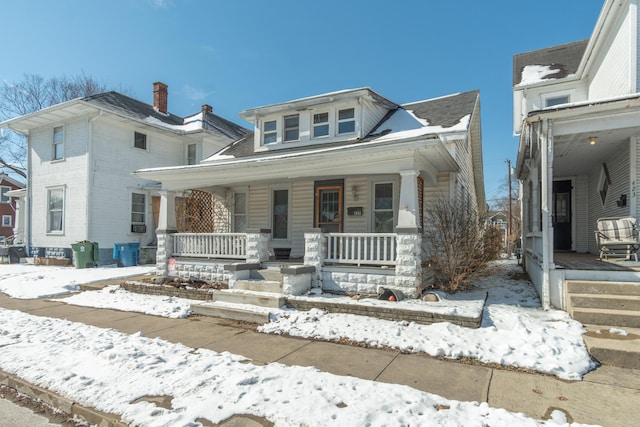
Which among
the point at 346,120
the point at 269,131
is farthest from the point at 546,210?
the point at 269,131

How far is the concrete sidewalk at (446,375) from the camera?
122 inches

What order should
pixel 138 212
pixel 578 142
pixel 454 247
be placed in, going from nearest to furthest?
1. pixel 454 247
2. pixel 578 142
3. pixel 138 212

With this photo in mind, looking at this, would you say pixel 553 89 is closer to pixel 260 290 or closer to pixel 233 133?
pixel 260 290

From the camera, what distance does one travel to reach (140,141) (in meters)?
15.7

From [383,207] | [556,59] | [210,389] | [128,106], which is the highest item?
[556,59]

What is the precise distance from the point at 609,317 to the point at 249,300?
5678mm

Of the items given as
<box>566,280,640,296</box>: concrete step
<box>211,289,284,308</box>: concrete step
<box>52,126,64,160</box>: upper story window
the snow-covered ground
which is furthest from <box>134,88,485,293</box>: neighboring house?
<box>52,126,64,160</box>: upper story window

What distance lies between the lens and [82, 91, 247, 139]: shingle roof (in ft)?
47.6

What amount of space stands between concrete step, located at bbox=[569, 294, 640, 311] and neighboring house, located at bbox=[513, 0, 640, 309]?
0.35m

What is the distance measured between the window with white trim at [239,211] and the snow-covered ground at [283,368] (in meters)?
5.40

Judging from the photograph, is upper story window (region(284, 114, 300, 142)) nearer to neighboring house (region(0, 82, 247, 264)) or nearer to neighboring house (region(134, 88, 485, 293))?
neighboring house (region(134, 88, 485, 293))

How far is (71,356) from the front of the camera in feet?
14.3

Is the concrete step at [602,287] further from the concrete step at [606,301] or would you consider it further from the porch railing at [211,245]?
the porch railing at [211,245]

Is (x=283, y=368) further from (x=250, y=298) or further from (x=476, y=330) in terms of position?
(x=250, y=298)
